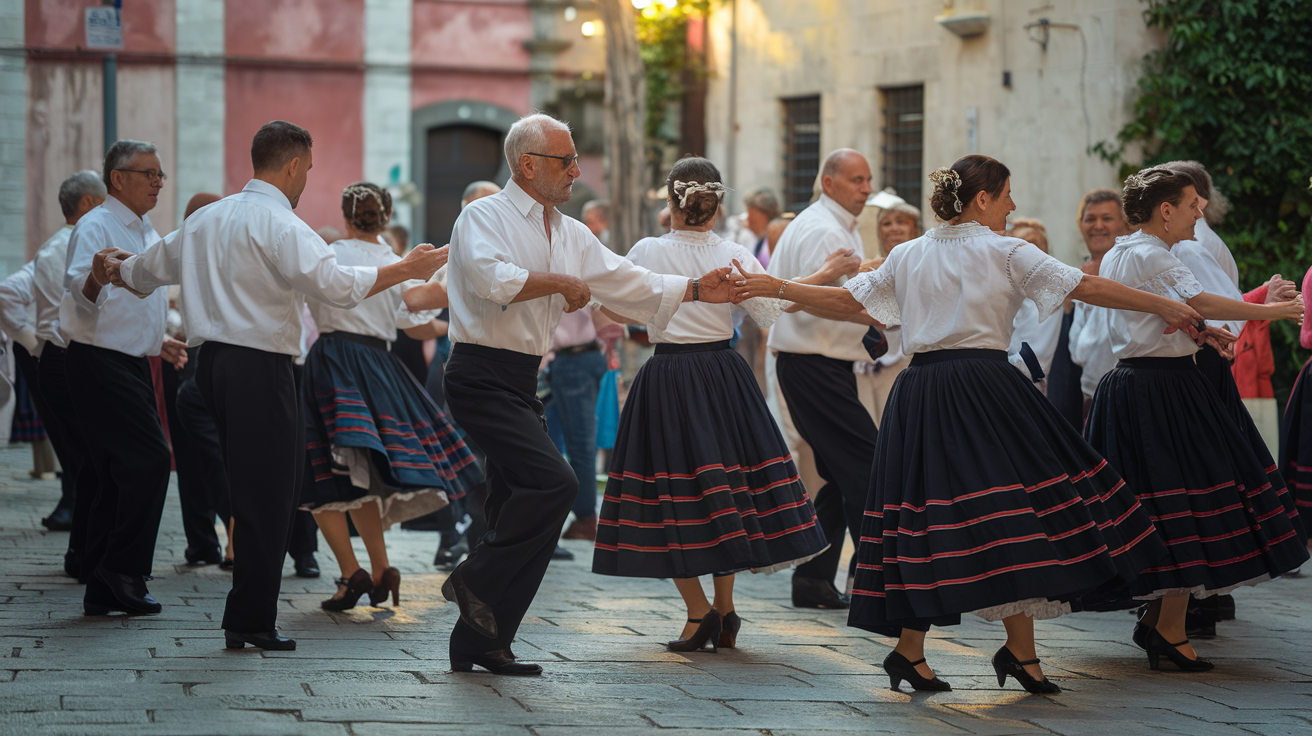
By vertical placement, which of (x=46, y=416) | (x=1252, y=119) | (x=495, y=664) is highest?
(x=1252, y=119)

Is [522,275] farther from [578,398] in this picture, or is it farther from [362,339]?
[578,398]

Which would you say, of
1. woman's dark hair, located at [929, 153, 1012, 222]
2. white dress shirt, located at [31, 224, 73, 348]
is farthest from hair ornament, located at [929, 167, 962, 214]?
white dress shirt, located at [31, 224, 73, 348]

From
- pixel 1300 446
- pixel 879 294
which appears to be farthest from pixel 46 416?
pixel 1300 446

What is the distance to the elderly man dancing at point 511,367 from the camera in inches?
196

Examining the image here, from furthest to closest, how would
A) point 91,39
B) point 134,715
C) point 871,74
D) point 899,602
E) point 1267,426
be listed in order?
point 871,74
point 91,39
point 1267,426
point 899,602
point 134,715

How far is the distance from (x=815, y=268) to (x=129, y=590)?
11.0 feet

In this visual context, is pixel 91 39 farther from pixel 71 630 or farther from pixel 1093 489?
pixel 1093 489

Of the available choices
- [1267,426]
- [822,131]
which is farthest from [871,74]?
[1267,426]

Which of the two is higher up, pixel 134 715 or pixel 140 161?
pixel 140 161

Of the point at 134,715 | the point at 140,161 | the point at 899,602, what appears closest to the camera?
the point at 134,715

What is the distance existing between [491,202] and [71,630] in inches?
94.8

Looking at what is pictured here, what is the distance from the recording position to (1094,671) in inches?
214

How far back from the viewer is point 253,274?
5.28m

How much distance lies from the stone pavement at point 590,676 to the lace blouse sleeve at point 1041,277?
53.0 inches
